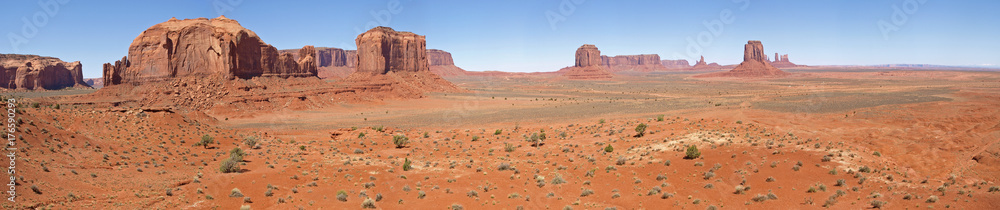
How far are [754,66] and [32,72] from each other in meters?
185

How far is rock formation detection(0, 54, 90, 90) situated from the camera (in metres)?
80.5

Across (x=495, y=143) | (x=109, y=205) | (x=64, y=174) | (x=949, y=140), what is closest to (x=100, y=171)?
(x=64, y=174)

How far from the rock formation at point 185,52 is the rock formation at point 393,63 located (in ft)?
79.3

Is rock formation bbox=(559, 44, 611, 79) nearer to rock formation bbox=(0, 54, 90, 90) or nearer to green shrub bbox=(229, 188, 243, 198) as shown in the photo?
rock formation bbox=(0, 54, 90, 90)

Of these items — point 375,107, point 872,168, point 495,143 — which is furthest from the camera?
point 375,107

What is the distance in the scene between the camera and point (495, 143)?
30.4 meters

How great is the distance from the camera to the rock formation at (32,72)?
8050cm

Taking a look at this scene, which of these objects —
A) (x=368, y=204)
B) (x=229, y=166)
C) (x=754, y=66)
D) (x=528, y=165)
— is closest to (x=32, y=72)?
(x=229, y=166)

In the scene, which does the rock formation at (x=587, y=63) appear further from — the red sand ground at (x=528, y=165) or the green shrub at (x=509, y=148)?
the green shrub at (x=509, y=148)

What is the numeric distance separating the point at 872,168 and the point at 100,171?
2764 centimetres

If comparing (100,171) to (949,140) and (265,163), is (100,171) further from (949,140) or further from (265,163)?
(949,140)

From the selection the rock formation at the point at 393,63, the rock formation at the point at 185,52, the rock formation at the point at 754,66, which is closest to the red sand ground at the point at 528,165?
the rock formation at the point at 185,52

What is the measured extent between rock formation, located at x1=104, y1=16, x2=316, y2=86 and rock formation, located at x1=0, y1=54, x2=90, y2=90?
4823 centimetres

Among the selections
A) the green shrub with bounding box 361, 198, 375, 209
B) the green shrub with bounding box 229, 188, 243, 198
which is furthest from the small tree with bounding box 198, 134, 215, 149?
the green shrub with bounding box 361, 198, 375, 209
